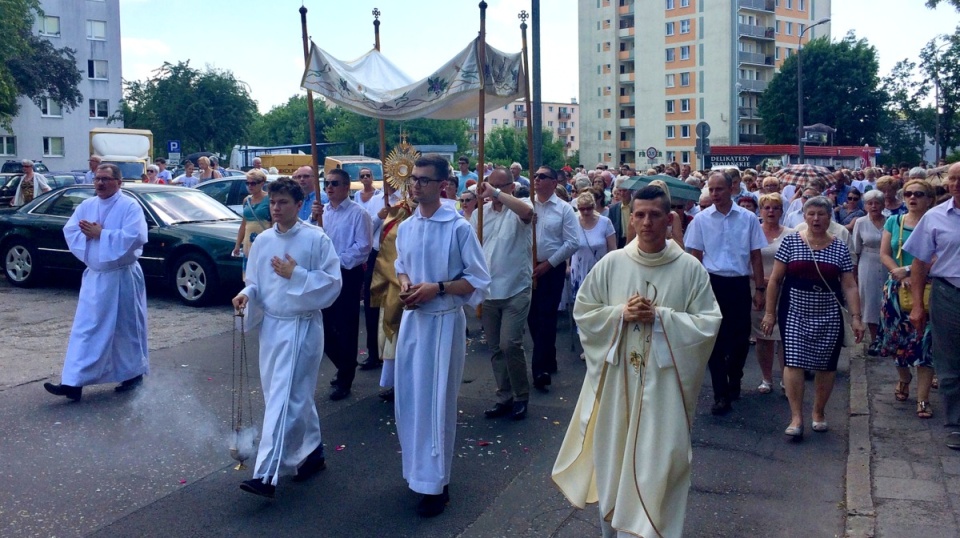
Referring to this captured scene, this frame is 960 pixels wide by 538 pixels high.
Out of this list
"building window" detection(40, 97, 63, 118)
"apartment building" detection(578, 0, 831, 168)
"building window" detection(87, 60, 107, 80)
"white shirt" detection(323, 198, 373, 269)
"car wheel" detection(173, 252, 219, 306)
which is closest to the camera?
"white shirt" detection(323, 198, 373, 269)

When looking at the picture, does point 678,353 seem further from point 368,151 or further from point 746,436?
point 368,151

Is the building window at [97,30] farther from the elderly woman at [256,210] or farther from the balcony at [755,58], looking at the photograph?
the elderly woman at [256,210]

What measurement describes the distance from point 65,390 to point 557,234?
170 inches

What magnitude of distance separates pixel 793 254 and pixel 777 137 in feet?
217

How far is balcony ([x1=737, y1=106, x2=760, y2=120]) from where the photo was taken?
8112 cm

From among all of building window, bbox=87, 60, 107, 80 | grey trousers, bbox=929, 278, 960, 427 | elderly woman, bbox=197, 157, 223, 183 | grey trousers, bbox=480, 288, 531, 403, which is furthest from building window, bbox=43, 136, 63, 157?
grey trousers, bbox=929, 278, 960, 427

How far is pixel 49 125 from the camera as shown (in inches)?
2434

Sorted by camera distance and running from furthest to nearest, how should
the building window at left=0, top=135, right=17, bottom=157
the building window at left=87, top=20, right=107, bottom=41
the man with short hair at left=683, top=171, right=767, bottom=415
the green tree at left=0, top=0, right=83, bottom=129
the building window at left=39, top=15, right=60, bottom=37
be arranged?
the building window at left=87, top=20, right=107, bottom=41
the building window at left=39, top=15, right=60, bottom=37
the building window at left=0, top=135, right=17, bottom=157
the green tree at left=0, top=0, right=83, bottom=129
the man with short hair at left=683, top=171, right=767, bottom=415

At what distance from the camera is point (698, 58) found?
81125mm

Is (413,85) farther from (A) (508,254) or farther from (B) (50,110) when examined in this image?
(B) (50,110)

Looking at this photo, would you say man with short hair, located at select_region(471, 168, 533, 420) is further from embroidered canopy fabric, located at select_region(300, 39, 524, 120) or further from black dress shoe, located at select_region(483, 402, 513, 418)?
embroidered canopy fabric, located at select_region(300, 39, 524, 120)

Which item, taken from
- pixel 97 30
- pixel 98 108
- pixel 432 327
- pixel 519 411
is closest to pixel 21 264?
pixel 519 411

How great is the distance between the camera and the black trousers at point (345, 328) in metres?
8.04

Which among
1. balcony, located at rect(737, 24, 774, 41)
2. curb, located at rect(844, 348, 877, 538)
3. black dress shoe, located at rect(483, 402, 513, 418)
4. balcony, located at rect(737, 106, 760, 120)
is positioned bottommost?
curb, located at rect(844, 348, 877, 538)
